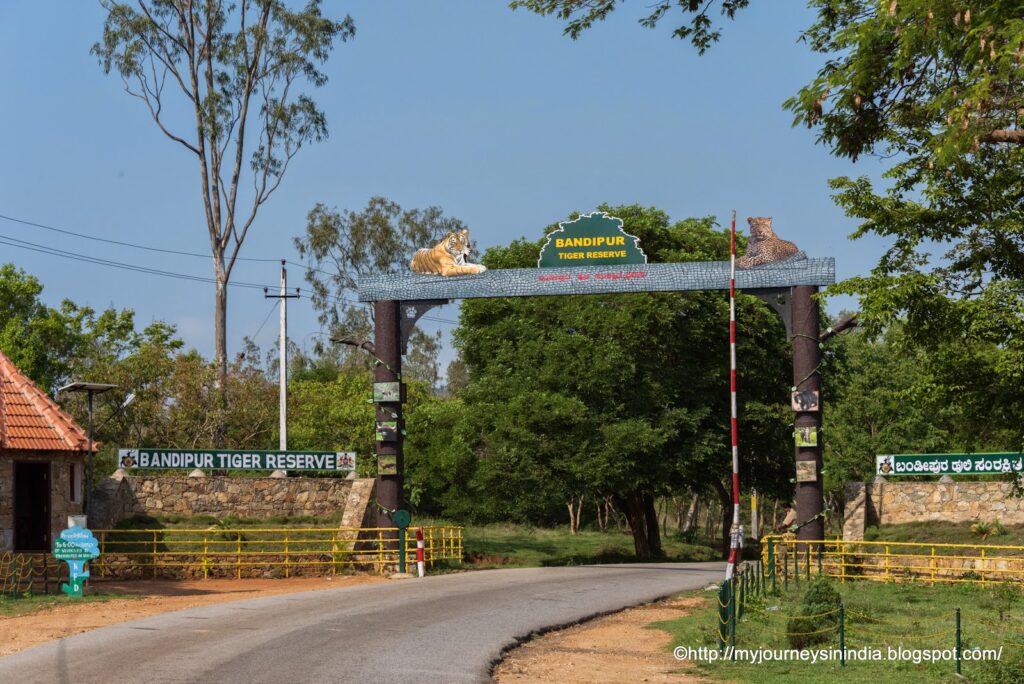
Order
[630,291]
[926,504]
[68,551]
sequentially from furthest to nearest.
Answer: [926,504] < [630,291] < [68,551]

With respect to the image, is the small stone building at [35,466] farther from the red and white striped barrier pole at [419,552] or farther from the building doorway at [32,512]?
the red and white striped barrier pole at [419,552]

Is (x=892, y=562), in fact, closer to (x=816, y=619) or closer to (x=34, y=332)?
(x=816, y=619)

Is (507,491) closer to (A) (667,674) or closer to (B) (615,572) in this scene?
(B) (615,572)

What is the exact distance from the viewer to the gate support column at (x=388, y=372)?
3145 centimetres

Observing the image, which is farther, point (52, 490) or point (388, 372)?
point (388, 372)

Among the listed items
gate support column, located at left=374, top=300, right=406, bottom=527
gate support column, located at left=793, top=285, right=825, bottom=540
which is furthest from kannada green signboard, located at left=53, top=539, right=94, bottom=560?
gate support column, located at left=793, top=285, right=825, bottom=540

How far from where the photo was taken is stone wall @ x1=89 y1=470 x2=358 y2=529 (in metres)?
33.9

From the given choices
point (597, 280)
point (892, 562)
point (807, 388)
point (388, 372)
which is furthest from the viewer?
point (388, 372)

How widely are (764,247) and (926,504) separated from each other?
324 inches

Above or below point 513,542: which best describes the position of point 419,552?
above

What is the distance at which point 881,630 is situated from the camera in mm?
19484

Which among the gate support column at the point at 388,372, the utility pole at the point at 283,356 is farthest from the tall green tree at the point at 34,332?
the gate support column at the point at 388,372

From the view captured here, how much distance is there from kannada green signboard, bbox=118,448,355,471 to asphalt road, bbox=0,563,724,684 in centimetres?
859

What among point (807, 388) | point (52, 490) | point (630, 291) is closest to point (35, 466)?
point (52, 490)
